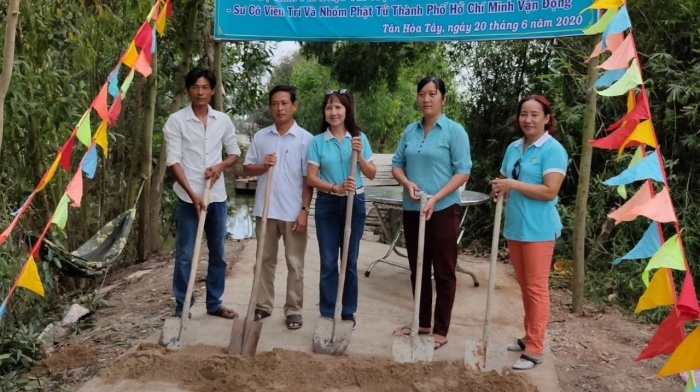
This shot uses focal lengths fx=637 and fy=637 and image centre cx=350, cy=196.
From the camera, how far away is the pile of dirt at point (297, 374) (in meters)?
2.83

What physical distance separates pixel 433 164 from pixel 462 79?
171 inches

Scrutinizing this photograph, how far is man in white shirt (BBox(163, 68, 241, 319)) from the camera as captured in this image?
346 centimetres

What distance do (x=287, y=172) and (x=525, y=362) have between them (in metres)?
1.56

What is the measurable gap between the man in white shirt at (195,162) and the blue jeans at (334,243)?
0.60 metres

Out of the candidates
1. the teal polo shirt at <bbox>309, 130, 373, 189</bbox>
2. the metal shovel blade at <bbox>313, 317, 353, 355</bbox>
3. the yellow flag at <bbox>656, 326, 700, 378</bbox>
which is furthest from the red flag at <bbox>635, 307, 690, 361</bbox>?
the teal polo shirt at <bbox>309, 130, 373, 189</bbox>

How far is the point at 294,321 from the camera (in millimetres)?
3611

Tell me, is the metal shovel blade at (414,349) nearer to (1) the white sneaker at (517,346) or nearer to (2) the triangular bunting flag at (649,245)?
(1) the white sneaker at (517,346)

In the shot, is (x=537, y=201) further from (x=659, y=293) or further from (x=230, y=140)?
(x=230, y=140)

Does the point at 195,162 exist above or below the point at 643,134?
below

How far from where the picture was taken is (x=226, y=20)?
4094 millimetres

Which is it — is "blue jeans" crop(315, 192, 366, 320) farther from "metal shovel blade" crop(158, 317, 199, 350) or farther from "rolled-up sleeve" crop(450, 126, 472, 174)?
"metal shovel blade" crop(158, 317, 199, 350)

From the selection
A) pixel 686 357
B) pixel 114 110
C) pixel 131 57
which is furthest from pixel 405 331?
pixel 131 57

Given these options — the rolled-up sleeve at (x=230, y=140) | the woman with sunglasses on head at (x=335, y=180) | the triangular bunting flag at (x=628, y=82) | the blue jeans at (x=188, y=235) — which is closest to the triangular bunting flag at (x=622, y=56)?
the triangular bunting flag at (x=628, y=82)

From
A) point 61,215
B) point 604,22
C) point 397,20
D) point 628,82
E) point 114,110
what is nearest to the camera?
point 628,82
